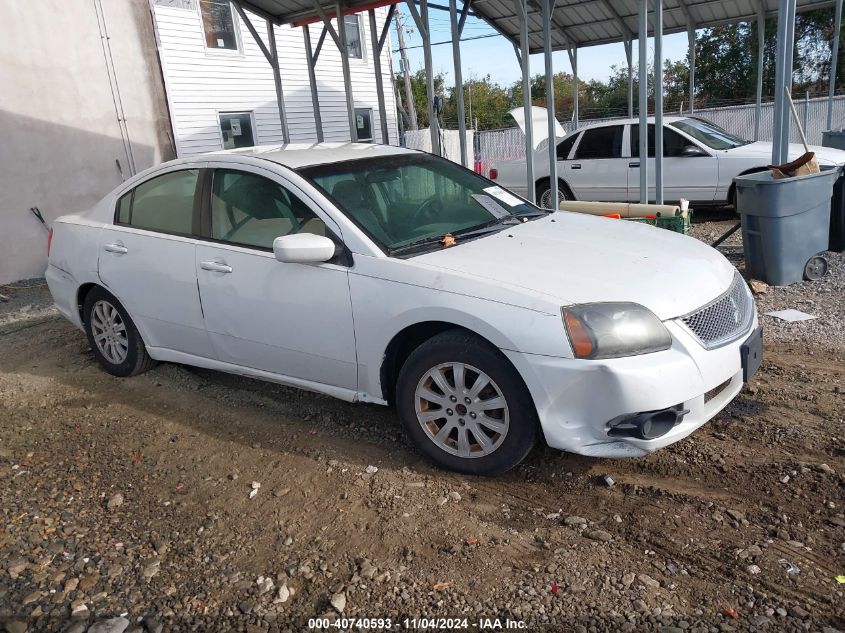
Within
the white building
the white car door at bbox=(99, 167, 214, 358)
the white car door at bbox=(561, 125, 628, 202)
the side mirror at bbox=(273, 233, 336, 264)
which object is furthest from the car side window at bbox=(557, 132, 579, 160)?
the side mirror at bbox=(273, 233, 336, 264)

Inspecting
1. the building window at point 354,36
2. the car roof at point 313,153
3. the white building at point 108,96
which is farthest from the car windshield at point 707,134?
the building window at point 354,36

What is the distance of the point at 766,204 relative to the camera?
6.31 m

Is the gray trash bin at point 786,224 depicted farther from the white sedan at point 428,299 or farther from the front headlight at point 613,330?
the front headlight at point 613,330

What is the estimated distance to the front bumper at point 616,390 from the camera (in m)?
3.02

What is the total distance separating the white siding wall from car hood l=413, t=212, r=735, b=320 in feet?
33.7

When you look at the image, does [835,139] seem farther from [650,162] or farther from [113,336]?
[113,336]

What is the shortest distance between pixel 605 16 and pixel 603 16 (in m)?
0.04

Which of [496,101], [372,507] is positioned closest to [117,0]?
[372,507]

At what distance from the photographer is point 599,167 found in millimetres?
11609

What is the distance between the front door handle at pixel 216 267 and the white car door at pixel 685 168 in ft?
28.0

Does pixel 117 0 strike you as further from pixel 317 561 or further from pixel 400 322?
pixel 317 561


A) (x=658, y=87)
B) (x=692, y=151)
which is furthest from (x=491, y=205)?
(x=692, y=151)

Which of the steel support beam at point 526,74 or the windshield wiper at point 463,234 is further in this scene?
the steel support beam at point 526,74

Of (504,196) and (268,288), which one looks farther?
(504,196)
